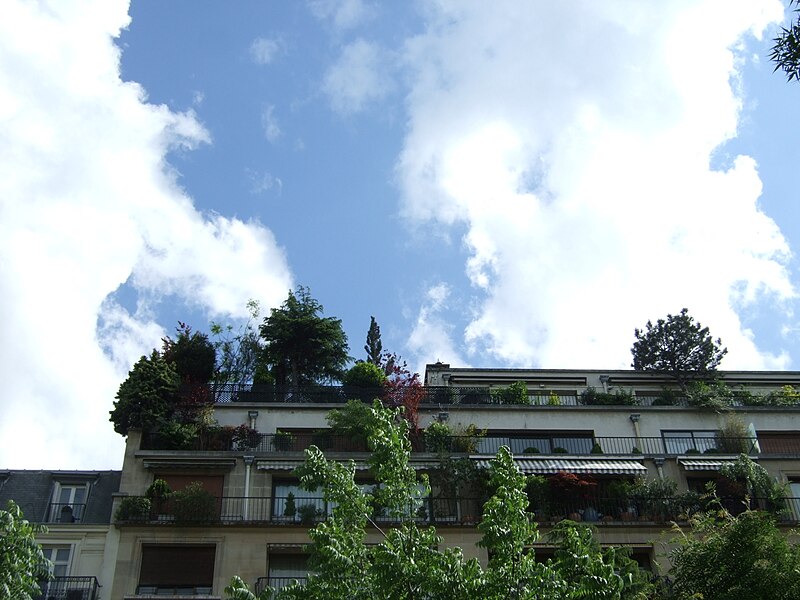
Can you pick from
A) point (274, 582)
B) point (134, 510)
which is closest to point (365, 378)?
point (274, 582)

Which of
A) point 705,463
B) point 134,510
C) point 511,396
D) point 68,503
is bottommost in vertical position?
point 134,510

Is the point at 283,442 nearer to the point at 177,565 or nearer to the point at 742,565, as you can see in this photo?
the point at 177,565

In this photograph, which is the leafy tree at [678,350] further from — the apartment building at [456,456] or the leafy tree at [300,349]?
the leafy tree at [300,349]

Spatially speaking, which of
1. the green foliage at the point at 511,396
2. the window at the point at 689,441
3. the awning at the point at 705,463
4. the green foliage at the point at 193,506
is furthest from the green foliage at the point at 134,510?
the window at the point at 689,441

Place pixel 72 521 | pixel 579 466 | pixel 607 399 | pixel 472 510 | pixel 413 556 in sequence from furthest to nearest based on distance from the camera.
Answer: pixel 607 399 < pixel 579 466 < pixel 472 510 < pixel 72 521 < pixel 413 556

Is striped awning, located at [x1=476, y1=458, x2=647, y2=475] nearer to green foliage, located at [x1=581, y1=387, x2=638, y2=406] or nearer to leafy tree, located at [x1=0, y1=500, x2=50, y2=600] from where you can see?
green foliage, located at [x1=581, y1=387, x2=638, y2=406]

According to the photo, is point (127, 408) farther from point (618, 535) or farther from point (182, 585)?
point (618, 535)

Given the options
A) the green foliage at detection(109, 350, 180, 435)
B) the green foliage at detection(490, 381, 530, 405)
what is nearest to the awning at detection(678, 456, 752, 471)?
the green foliage at detection(490, 381, 530, 405)

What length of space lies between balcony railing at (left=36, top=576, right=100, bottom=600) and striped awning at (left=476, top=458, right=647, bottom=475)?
13.0 metres

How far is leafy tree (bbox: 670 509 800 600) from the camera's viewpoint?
2170 cm

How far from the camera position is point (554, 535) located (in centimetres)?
2309

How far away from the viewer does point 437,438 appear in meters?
34.9

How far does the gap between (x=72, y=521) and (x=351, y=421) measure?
9746 mm

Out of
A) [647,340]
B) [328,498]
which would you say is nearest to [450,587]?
[328,498]
